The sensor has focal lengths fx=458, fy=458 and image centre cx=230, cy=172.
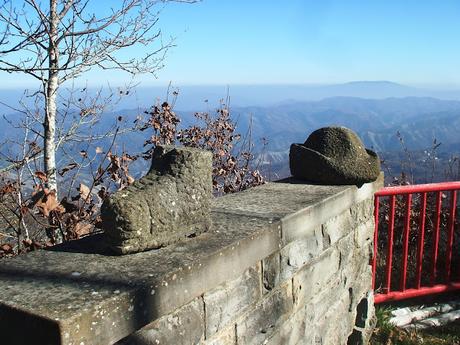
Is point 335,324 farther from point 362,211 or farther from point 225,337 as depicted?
point 225,337

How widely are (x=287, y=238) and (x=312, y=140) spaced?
3.73 ft

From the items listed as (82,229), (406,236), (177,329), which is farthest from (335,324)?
(82,229)

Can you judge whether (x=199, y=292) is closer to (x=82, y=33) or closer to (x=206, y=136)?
(x=82, y=33)

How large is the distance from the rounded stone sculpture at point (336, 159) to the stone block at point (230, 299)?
1.27m

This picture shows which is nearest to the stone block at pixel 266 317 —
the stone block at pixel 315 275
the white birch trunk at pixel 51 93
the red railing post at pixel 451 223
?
the stone block at pixel 315 275

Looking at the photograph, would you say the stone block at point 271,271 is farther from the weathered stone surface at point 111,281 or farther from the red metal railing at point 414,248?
the red metal railing at point 414,248

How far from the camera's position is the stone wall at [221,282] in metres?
1.48

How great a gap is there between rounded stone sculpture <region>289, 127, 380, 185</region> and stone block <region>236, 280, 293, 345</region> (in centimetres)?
103

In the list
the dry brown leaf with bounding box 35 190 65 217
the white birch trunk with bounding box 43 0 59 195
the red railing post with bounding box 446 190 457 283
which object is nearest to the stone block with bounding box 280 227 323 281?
the dry brown leaf with bounding box 35 190 65 217

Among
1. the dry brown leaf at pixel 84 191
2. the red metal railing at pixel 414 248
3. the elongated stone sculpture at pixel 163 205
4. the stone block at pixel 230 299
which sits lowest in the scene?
the red metal railing at pixel 414 248

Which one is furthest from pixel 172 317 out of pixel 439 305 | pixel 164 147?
pixel 439 305

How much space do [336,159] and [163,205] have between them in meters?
1.70

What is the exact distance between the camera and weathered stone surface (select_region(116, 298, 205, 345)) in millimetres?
1657

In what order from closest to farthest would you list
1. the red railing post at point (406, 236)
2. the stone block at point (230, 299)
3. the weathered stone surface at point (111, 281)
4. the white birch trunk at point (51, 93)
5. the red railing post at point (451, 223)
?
the weathered stone surface at point (111, 281), the stone block at point (230, 299), the red railing post at point (406, 236), the red railing post at point (451, 223), the white birch trunk at point (51, 93)
